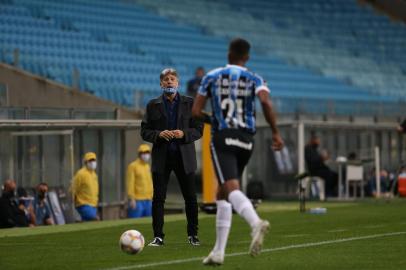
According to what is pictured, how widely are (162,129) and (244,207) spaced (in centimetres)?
379

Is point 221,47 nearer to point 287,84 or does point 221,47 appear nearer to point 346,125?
point 287,84

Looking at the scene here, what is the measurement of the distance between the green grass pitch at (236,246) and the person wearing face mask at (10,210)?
1278mm

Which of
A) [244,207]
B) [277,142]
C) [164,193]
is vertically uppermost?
[277,142]

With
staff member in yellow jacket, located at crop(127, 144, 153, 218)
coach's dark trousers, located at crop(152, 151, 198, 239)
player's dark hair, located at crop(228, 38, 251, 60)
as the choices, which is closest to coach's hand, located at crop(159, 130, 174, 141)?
coach's dark trousers, located at crop(152, 151, 198, 239)

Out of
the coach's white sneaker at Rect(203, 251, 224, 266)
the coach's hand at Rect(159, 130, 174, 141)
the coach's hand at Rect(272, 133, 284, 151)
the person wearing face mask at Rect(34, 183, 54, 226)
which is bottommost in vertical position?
the person wearing face mask at Rect(34, 183, 54, 226)

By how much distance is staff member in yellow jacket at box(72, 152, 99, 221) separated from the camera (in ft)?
68.9

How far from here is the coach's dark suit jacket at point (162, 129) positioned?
1253cm

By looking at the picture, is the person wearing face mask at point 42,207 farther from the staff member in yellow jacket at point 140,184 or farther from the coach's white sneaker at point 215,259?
the coach's white sneaker at point 215,259

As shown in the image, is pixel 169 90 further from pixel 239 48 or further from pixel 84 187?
pixel 84 187

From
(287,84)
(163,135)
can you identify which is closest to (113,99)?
(287,84)

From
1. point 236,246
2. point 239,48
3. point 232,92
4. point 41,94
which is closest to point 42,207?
point 41,94

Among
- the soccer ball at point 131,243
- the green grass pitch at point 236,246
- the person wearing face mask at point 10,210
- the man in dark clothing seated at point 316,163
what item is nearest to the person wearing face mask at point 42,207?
the person wearing face mask at point 10,210

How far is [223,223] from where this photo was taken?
9445 mm

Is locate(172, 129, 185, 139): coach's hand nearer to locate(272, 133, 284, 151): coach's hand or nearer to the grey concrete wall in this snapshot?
locate(272, 133, 284, 151): coach's hand
